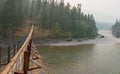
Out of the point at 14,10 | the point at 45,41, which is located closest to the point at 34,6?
the point at 45,41

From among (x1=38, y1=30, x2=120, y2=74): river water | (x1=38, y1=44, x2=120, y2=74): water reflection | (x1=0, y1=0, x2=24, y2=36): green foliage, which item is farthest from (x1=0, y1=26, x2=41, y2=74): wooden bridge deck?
(x1=0, y1=0, x2=24, y2=36): green foliage

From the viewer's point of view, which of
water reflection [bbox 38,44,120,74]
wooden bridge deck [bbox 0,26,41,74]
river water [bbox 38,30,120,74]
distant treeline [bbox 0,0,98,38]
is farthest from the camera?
distant treeline [bbox 0,0,98,38]

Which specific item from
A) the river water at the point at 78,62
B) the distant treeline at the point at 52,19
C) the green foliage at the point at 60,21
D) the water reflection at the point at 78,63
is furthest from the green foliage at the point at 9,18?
the green foliage at the point at 60,21

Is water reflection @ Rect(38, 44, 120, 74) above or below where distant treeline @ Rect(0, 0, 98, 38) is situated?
below

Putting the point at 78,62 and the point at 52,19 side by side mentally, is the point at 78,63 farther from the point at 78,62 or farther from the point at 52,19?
the point at 52,19

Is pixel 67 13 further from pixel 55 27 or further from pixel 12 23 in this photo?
pixel 12 23

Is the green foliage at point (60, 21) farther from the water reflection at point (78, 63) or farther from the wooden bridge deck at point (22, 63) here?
the wooden bridge deck at point (22, 63)

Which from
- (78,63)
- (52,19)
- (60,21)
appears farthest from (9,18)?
(60,21)

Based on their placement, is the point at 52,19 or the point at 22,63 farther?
the point at 52,19

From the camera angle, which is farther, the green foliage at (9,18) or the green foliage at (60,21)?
the green foliage at (60,21)

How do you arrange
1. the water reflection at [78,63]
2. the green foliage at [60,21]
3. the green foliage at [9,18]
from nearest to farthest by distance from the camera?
the water reflection at [78,63] → the green foliage at [9,18] → the green foliage at [60,21]

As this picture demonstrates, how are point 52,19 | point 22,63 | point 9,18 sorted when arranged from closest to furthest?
point 22,63, point 9,18, point 52,19

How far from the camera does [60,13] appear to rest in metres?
104

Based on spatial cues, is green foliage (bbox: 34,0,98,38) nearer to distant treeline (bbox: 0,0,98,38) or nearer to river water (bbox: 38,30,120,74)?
distant treeline (bbox: 0,0,98,38)
